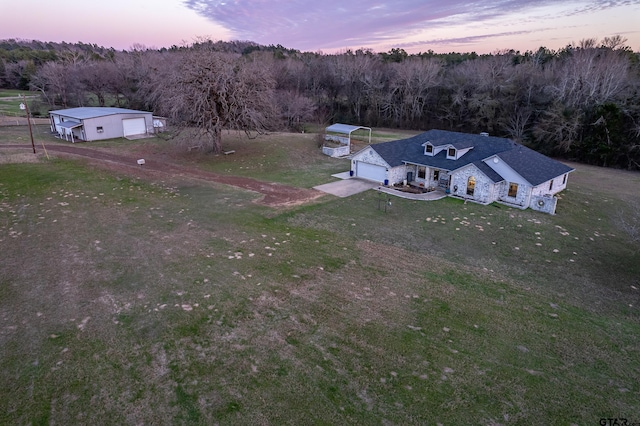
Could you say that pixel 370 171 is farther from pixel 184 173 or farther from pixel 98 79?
pixel 98 79

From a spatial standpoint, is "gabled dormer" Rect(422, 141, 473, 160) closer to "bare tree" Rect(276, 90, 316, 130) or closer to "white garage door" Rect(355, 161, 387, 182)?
"white garage door" Rect(355, 161, 387, 182)

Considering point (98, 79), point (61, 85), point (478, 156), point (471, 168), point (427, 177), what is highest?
point (98, 79)

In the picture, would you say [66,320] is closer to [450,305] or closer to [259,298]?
[259,298]

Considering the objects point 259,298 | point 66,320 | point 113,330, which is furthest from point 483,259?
point 66,320

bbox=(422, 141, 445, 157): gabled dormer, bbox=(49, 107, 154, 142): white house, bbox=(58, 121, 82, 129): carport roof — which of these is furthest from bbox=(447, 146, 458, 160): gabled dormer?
bbox=(58, 121, 82, 129): carport roof

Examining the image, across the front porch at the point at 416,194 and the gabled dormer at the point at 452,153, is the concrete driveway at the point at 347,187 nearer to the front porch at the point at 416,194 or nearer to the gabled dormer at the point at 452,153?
the front porch at the point at 416,194

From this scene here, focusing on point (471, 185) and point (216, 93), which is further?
point (216, 93)

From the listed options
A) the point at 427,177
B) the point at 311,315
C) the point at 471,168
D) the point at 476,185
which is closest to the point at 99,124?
the point at 427,177
